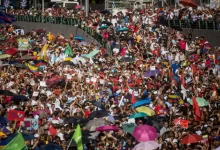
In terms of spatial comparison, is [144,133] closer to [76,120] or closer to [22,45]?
[76,120]

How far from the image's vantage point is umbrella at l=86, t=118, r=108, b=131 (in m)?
17.2

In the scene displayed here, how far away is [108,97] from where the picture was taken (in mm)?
23094

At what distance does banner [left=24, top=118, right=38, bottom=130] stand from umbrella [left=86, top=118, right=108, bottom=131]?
2.05m

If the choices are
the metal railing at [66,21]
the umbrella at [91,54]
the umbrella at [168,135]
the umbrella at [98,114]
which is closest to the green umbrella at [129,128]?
the umbrella at [168,135]

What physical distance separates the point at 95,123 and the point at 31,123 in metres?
2.45

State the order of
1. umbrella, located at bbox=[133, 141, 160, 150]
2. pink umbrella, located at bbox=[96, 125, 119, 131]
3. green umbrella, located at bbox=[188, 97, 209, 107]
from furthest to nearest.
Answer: green umbrella, located at bbox=[188, 97, 209, 107] → pink umbrella, located at bbox=[96, 125, 119, 131] → umbrella, located at bbox=[133, 141, 160, 150]

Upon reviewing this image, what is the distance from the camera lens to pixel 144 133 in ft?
50.8

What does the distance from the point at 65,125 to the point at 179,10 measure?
60.9 ft

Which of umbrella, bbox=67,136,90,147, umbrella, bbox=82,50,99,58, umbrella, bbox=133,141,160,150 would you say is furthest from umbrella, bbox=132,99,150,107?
umbrella, bbox=82,50,99,58

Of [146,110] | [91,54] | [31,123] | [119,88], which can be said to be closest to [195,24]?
[91,54]

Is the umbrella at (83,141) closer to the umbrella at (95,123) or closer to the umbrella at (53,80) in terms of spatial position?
the umbrella at (95,123)

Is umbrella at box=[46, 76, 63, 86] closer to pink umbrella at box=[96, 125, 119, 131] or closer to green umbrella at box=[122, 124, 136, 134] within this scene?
green umbrella at box=[122, 124, 136, 134]

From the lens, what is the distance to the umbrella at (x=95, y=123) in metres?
17.2

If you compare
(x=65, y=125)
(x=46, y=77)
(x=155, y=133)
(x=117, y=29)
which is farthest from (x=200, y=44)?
(x=155, y=133)
